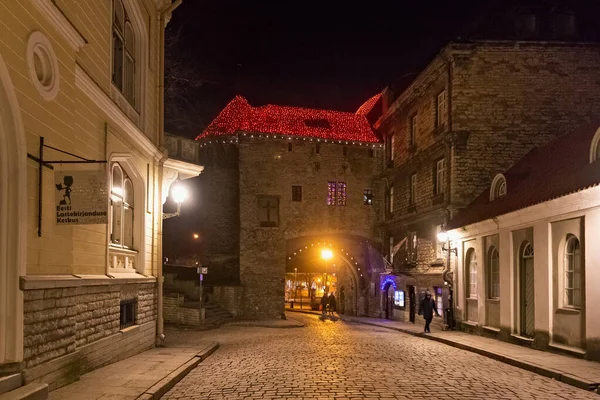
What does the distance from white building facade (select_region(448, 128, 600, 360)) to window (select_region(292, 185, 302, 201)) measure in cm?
1333

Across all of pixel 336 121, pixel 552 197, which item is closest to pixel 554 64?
pixel 552 197

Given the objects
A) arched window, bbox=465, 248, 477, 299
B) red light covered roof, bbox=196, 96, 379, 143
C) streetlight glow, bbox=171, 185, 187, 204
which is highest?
red light covered roof, bbox=196, 96, 379, 143

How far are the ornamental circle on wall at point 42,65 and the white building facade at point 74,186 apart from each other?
0.02m

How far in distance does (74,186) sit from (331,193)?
1110 inches

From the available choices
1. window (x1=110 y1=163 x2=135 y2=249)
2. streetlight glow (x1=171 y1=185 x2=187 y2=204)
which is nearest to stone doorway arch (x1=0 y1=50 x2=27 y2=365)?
window (x1=110 y1=163 x2=135 y2=249)

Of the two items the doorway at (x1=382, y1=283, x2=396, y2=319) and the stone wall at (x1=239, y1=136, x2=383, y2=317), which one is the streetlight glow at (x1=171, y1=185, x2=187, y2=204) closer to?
the stone wall at (x1=239, y1=136, x2=383, y2=317)

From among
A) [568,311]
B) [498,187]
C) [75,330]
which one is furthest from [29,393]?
[498,187]

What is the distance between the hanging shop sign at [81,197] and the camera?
8.86 metres

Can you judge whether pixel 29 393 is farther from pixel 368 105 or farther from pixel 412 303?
pixel 368 105

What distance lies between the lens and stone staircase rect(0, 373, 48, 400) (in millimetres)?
7533

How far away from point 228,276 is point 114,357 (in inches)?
912

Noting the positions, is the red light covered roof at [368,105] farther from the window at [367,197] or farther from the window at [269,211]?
the window at [269,211]

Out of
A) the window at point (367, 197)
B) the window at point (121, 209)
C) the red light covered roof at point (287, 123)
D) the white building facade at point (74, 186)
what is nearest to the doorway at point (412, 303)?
the window at point (367, 197)

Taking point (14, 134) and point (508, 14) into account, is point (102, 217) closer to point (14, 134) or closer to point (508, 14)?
point (14, 134)
